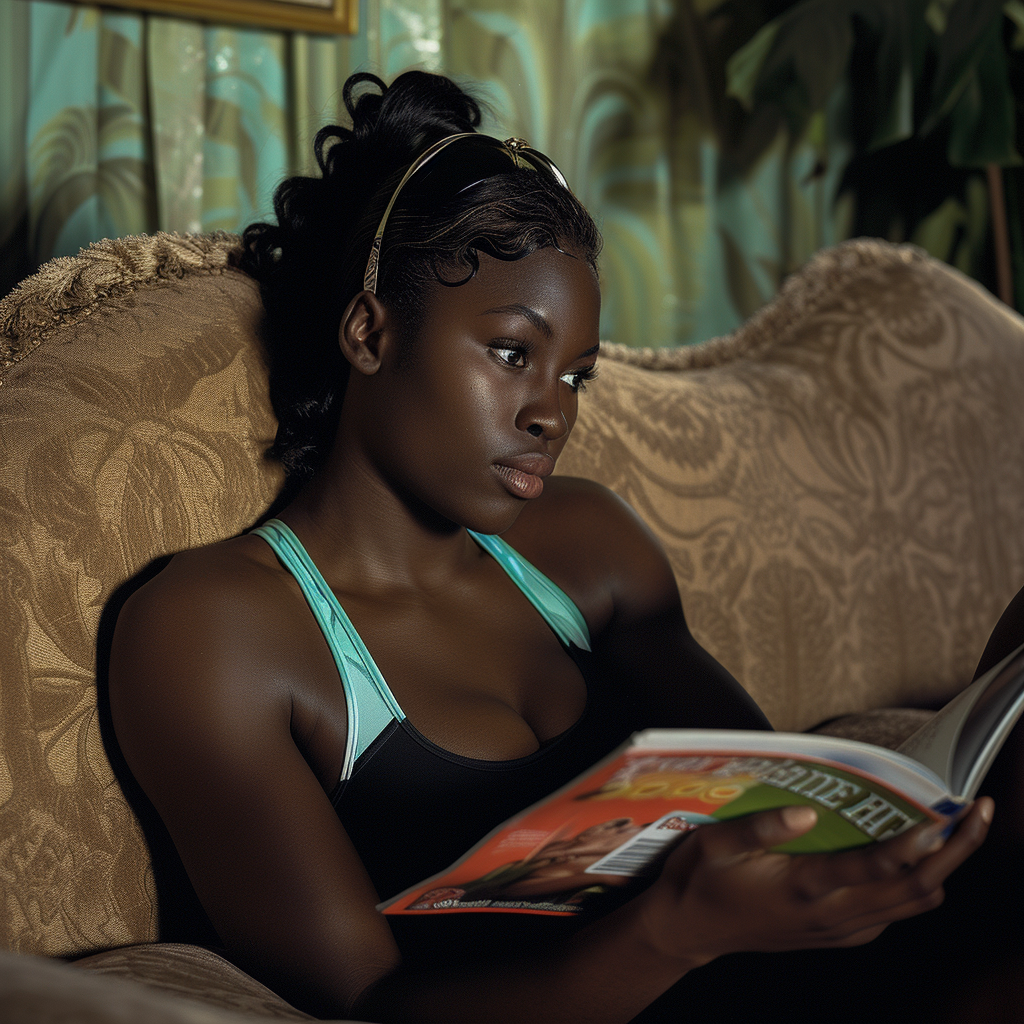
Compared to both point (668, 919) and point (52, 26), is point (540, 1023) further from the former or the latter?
point (52, 26)

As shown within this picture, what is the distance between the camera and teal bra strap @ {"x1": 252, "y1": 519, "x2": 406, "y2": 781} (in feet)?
2.55

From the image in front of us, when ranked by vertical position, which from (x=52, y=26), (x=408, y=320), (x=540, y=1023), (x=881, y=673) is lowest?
(x=881, y=673)

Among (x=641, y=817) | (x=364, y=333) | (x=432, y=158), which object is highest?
(x=432, y=158)

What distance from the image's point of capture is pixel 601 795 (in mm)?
522

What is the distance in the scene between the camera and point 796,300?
1.55 meters

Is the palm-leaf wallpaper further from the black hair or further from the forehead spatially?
the forehead

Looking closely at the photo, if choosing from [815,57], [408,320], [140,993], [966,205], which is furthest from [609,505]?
[966,205]

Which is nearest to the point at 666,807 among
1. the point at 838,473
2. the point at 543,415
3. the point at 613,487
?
the point at 543,415

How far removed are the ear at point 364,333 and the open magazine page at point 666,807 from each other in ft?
Answer: 1.48

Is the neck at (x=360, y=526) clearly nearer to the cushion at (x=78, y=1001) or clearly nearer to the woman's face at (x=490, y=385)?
the woman's face at (x=490, y=385)

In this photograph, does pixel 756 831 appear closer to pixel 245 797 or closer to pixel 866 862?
pixel 866 862

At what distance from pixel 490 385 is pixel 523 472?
0.08m

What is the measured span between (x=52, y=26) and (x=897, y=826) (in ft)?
5.34

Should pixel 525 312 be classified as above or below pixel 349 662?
above
